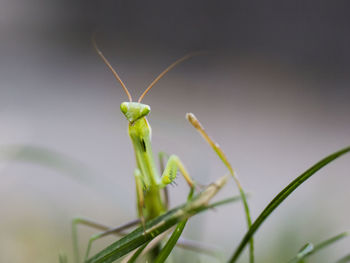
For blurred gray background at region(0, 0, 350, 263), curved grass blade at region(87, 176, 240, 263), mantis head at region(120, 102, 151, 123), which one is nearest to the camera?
curved grass blade at region(87, 176, 240, 263)

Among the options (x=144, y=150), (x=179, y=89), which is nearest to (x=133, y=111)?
(x=144, y=150)

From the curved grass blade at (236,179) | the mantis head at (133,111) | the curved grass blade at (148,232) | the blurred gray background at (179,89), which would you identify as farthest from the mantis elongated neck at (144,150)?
the blurred gray background at (179,89)

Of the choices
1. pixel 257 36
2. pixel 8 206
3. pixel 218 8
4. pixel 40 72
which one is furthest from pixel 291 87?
Answer: pixel 8 206

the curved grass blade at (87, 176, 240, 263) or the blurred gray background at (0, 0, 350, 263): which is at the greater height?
the blurred gray background at (0, 0, 350, 263)

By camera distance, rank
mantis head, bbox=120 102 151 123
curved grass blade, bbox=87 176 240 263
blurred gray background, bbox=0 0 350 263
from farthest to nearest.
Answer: blurred gray background, bbox=0 0 350 263 → mantis head, bbox=120 102 151 123 → curved grass blade, bbox=87 176 240 263

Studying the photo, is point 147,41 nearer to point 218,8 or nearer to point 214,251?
point 218,8

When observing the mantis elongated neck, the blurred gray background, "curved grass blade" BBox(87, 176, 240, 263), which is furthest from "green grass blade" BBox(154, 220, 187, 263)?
the blurred gray background

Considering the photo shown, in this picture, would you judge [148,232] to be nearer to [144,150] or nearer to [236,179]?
[236,179]

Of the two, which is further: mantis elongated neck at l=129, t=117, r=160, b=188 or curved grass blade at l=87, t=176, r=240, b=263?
mantis elongated neck at l=129, t=117, r=160, b=188

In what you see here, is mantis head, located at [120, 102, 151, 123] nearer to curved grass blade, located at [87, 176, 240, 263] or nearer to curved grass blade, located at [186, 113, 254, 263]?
curved grass blade, located at [186, 113, 254, 263]
